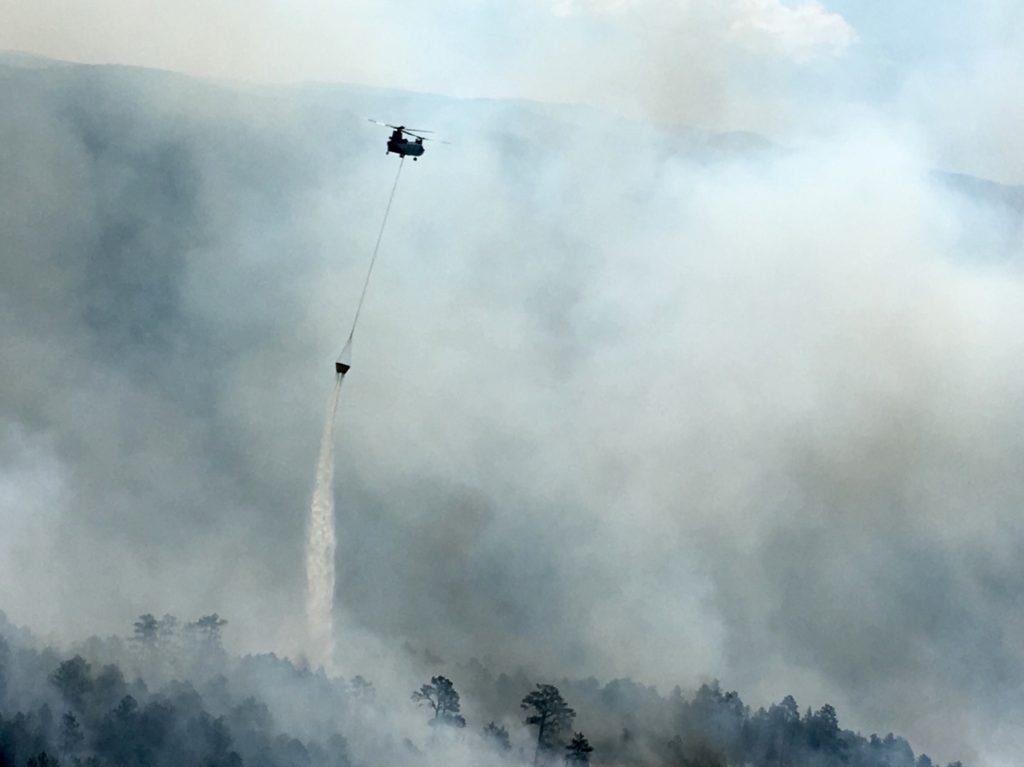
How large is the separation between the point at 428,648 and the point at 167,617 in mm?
15936

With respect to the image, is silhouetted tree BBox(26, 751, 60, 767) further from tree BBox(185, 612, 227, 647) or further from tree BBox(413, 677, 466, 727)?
tree BBox(413, 677, 466, 727)

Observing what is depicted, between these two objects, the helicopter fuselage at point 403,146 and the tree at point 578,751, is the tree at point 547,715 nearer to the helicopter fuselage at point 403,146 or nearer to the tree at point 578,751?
the tree at point 578,751

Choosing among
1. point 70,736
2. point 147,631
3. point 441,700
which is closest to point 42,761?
point 70,736

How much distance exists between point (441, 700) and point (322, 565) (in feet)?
58.1

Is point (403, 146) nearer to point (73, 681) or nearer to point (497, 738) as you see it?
point (73, 681)

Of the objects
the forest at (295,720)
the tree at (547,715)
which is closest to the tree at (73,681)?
the forest at (295,720)

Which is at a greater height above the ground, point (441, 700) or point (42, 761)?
point (441, 700)

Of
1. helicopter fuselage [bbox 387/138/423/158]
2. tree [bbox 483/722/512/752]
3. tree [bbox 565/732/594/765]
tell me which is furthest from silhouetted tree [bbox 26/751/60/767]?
helicopter fuselage [bbox 387/138/423/158]

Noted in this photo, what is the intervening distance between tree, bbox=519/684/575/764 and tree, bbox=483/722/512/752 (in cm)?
175

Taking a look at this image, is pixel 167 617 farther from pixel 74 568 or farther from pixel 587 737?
pixel 587 737

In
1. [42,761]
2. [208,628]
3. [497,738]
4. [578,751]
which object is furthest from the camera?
[208,628]

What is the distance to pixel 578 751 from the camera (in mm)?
77438

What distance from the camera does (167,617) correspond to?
8394 centimetres

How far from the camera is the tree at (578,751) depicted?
3036 inches
